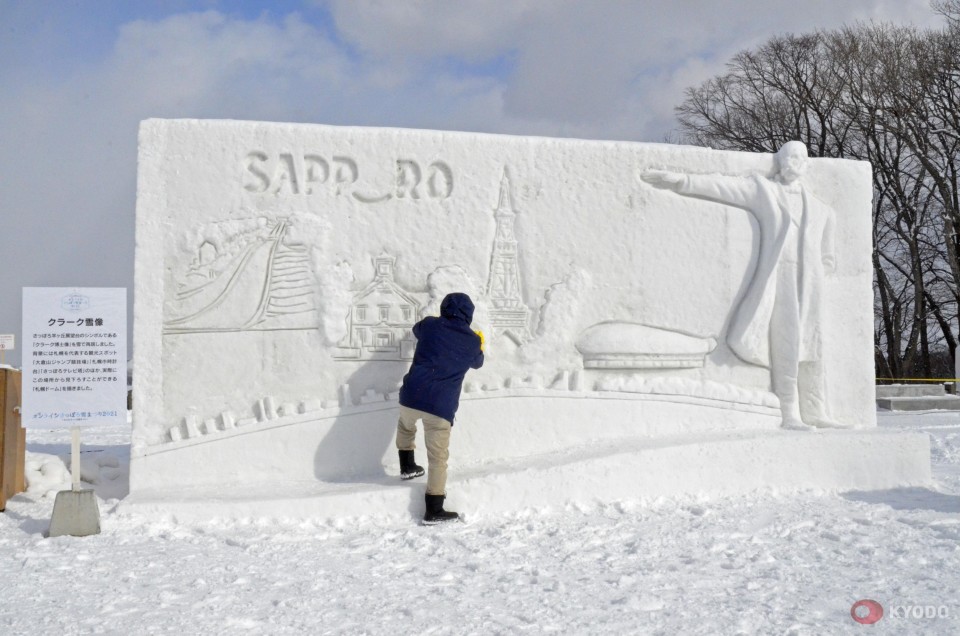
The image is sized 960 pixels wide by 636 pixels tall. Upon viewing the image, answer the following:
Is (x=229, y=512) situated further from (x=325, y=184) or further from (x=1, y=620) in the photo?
(x=325, y=184)

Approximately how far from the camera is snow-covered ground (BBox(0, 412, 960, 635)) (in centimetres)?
346

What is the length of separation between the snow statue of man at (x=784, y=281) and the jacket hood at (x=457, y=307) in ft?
6.67

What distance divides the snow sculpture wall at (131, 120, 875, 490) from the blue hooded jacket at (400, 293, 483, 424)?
0.65 metres

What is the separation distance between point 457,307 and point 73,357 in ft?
7.87

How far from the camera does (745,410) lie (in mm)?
6465

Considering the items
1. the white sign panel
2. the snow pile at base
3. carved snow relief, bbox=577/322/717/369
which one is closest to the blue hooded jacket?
carved snow relief, bbox=577/322/717/369

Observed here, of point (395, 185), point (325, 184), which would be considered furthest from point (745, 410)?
point (325, 184)

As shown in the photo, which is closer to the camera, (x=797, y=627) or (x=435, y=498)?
(x=797, y=627)

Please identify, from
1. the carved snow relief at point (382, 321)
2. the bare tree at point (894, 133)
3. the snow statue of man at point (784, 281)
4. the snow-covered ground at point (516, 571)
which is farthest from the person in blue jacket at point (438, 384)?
the bare tree at point (894, 133)

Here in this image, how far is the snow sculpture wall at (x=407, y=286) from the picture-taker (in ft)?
18.8

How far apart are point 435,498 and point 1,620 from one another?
2.38 m

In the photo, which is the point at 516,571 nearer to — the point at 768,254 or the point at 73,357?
the point at 73,357

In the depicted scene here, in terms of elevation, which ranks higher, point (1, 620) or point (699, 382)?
point (699, 382)

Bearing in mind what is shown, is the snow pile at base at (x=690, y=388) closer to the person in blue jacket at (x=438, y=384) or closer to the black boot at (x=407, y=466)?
the person in blue jacket at (x=438, y=384)
